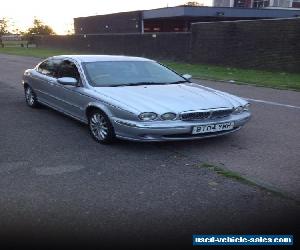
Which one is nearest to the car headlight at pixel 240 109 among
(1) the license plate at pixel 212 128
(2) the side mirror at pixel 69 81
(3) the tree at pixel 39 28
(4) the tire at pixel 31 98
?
(1) the license plate at pixel 212 128

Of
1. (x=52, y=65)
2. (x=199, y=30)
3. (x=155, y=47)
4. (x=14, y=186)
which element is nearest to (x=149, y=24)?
(x=155, y=47)

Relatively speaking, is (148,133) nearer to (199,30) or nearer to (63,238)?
(63,238)

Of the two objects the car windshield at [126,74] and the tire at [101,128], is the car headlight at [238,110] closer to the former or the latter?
the car windshield at [126,74]

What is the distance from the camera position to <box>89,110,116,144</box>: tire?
Result: 6.24 m

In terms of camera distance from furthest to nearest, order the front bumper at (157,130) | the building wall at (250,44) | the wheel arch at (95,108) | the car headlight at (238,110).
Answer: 1. the building wall at (250,44)
2. the car headlight at (238,110)
3. the wheel arch at (95,108)
4. the front bumper at (157,130)

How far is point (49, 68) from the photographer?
854 cm

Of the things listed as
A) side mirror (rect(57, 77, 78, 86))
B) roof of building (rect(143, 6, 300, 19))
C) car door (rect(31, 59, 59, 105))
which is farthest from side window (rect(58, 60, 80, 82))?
roof of building (rect(143, 6, 300, 19))

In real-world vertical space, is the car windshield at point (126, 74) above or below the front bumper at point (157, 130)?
above

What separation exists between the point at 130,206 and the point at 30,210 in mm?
1000

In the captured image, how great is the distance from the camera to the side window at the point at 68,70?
7384 mm

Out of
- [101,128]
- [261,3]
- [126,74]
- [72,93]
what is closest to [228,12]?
[261,3]

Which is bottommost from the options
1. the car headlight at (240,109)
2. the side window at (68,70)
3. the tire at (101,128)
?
the tire at (101,128)

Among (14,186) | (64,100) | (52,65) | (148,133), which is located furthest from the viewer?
(52,65)

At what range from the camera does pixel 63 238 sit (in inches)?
144
